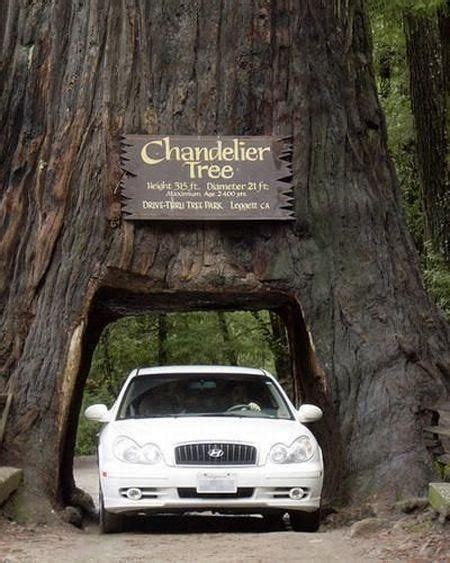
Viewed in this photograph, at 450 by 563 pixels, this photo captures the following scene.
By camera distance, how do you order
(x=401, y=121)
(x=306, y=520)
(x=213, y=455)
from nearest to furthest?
(x=213, y=455), (x=306, y=520), (x=401, y=121)

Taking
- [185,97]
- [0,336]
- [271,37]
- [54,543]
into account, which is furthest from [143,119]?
[54,543]

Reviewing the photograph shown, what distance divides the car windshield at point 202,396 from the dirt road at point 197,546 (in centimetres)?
125

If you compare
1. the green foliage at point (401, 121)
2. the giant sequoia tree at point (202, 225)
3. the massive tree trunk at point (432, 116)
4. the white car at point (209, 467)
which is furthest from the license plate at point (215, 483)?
the green foliage at point (401, 121)

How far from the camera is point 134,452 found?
30.4ft

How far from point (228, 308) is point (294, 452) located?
Result: 213 inches

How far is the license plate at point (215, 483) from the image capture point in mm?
9109

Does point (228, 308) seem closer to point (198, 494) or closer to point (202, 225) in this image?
point (202, 225)

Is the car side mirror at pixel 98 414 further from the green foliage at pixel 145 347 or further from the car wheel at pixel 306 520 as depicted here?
the green foliage at pixel 145 347

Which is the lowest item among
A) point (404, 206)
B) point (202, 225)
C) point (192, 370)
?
point (192, 370)

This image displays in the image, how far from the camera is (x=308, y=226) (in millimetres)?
11672

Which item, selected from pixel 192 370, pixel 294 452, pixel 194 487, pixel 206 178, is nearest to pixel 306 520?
pixel 294 452

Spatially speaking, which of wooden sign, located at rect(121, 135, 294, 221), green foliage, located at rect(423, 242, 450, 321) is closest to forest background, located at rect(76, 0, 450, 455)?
green foliage, located at rect(423, 242, 450, 321)

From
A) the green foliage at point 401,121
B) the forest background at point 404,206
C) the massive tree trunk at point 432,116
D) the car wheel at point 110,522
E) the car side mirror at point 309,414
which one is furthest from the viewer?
the green foliage at point 401,121

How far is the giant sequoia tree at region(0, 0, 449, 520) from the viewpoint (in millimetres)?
11227
